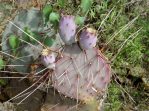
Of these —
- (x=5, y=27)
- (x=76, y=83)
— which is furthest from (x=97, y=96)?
(x=5, y=27)

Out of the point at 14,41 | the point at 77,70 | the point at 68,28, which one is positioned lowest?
the point at 77,70

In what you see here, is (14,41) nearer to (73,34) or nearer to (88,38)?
(73,34)

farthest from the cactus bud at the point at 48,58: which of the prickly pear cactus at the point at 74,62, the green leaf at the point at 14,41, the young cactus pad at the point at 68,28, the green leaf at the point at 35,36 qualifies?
the green leaf at the point at 14,41

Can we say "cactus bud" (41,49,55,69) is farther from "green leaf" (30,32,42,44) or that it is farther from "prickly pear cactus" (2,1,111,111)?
"green leaf" (30,32,42,44)

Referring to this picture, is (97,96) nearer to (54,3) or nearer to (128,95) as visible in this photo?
(128,95)

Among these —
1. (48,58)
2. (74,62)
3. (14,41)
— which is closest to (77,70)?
(74,62)

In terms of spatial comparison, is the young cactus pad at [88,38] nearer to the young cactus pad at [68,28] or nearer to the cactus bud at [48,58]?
the young cactus pad at [68,28]

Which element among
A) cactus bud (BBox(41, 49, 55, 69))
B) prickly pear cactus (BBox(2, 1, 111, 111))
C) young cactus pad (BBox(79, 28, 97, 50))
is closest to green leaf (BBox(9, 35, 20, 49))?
prickly pear cactus (BBox(2, 1, 111, 111))
